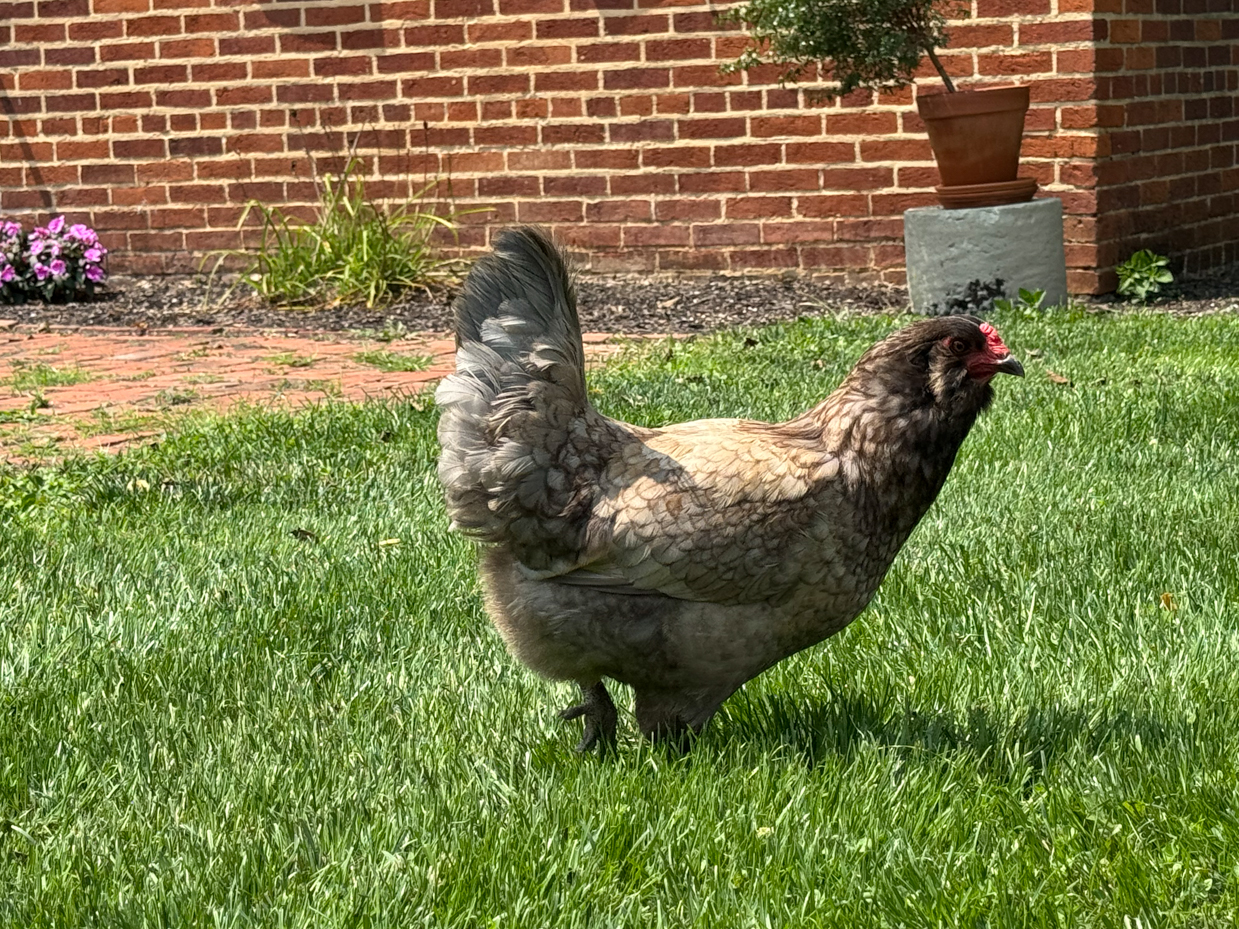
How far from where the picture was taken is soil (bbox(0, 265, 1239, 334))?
10.4 m

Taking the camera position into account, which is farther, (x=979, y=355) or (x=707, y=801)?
(x=979, y=355)

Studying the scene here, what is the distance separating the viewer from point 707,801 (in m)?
3.16

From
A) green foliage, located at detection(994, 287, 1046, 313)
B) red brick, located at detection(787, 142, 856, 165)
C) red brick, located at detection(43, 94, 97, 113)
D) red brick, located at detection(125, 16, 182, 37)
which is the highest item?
red brick, located at detection(125, 16, 182, 37)

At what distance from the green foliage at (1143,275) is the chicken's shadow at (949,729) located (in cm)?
743

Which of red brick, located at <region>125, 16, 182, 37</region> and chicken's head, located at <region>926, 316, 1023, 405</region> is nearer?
chicken's head, located at <region>926, 316, 1023, 405</region>

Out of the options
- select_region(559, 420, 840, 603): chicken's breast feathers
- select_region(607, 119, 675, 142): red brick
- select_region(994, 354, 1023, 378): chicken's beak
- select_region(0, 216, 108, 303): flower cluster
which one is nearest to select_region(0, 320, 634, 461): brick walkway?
select_region(0, 216, 108, 303): flower cluster

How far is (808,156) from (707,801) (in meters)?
8.62

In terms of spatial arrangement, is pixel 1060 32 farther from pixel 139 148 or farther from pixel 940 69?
pixel 139 148

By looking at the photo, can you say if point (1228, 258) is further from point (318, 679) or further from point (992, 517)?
point (318, 679)

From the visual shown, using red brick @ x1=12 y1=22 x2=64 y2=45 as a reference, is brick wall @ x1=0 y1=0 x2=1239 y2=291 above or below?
below

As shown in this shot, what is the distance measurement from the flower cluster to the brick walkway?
4.25 feet

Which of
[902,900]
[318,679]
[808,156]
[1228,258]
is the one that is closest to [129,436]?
[318,679]

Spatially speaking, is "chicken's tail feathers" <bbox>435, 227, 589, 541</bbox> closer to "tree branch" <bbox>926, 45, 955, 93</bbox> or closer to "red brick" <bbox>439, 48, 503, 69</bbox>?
"tree branch" <bbox>926, 45, 955, 93</bbox>

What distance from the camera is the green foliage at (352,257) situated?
11.4m
